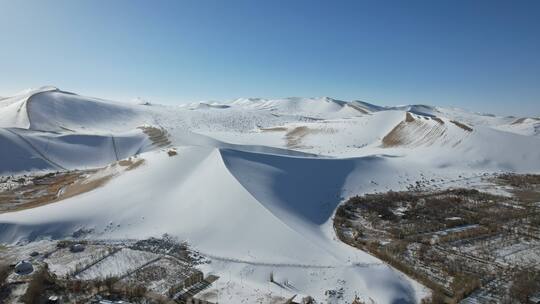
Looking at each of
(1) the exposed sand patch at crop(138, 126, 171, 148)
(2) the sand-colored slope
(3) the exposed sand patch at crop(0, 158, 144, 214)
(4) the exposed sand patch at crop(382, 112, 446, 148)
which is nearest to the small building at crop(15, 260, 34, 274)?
(3) the exposed sand patch at crop(0, 158, 144, 214)

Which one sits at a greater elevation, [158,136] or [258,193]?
[258,193]

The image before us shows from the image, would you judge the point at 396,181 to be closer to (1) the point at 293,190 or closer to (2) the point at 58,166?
(1) the point at 293,190

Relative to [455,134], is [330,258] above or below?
below

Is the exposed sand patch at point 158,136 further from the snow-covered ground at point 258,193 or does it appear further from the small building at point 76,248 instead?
the small building at point 76,248

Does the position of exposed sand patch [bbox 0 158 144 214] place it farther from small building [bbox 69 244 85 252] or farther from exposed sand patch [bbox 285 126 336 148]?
exposed sand patch [bbox 285 126 336 148]

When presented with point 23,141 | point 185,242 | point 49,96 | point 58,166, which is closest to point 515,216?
point 185,242

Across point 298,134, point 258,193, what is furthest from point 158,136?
point 258,193

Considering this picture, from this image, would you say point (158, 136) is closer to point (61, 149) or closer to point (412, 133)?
point (61, 149)
